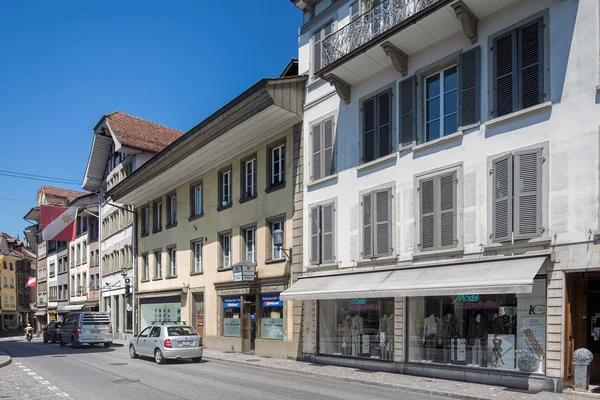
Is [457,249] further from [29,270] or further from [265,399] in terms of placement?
[29,270]

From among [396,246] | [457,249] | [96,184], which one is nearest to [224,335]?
[396,246]

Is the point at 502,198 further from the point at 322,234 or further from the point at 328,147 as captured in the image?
the point at 328,147

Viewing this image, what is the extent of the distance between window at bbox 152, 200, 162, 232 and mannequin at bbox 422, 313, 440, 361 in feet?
73.4

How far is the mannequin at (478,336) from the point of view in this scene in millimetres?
15273

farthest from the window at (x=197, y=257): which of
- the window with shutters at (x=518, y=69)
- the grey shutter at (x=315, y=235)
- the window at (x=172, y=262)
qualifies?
the window with shutters at (x=518, y=69)

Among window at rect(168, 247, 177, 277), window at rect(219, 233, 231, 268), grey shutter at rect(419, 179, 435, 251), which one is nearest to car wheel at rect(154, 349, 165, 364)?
window at rect(219, 233, 231, 268)

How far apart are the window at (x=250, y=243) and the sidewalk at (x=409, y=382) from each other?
16.1 feet

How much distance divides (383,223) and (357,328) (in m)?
3.64

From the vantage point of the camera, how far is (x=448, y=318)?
16438 mm

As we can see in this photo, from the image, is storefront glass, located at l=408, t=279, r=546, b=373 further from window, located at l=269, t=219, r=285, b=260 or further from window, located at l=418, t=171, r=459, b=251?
window, located at l=269, t=219, r=285, b=260

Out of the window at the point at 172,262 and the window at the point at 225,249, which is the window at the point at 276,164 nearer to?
the window at the point at 225,249

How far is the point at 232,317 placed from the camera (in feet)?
88.4

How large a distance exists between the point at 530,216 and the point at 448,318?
3.92 metres

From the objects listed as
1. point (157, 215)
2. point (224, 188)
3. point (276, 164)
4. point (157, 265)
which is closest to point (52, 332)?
point (157, 265)
